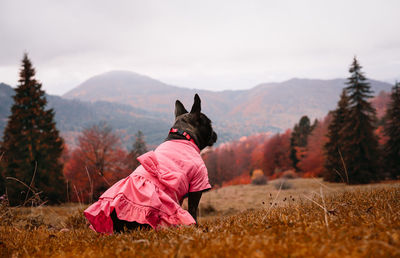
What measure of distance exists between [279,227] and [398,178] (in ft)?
138

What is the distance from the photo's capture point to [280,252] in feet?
5.18

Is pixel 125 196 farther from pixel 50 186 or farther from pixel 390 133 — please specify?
pixel 390 133

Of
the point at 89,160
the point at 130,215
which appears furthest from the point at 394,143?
the point at 130,215

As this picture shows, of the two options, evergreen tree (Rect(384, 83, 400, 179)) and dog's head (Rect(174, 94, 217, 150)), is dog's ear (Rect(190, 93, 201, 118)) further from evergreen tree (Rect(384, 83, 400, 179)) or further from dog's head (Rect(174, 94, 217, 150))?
evergreen tree (Rect(384, 83, 400, 179))

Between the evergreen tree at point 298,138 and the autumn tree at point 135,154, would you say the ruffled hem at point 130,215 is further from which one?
the evergreen tree at point 298,138

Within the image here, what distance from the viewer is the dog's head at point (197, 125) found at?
515 centimetres

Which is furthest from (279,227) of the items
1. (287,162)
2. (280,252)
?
(287,162)

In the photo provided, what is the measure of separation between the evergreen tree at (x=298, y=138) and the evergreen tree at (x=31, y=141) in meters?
53.2

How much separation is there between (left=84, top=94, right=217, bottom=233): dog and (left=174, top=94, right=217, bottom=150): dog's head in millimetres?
360

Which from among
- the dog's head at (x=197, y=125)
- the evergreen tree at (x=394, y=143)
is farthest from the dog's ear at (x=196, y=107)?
the evergreen tree at (x=394, y=143)

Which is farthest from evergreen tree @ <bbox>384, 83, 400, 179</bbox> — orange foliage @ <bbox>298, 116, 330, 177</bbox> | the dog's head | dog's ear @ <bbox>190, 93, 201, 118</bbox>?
dog's ear @ <bbox>190, 93, 201, 118</bbox>

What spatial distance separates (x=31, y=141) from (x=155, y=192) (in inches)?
1386

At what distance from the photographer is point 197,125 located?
5.36 metres

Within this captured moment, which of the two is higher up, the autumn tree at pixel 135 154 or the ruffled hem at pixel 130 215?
the ruffled hem at pixel 130 215
